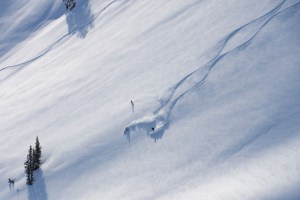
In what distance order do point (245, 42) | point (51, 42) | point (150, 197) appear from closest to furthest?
1. point (150, 197)
2. point (245, 42)
3. point (51, 42)

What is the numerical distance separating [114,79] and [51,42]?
6.89 m

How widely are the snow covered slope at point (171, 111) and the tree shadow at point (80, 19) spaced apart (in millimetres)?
1683

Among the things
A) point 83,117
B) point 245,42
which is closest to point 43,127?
point 83,117

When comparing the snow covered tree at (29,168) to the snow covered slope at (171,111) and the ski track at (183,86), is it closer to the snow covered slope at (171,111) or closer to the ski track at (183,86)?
the snow covered slope at (171,111)

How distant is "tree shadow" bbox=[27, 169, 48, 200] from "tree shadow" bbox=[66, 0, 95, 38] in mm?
7191

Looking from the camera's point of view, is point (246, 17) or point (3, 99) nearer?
point (246, 17)

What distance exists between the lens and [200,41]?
384 inches

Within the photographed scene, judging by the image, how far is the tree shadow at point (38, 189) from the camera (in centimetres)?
820

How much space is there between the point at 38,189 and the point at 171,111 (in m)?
3.93

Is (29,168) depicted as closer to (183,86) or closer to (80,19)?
(183,86)

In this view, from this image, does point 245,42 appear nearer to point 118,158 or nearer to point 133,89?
point 133,89

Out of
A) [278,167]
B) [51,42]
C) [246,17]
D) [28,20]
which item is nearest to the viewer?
[278,167]

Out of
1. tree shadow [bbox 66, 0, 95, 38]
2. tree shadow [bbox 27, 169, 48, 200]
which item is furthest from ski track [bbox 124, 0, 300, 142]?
tree shadow [bbox 66, 0, 95, 38]

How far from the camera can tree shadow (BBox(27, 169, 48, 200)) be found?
8.20 meters
